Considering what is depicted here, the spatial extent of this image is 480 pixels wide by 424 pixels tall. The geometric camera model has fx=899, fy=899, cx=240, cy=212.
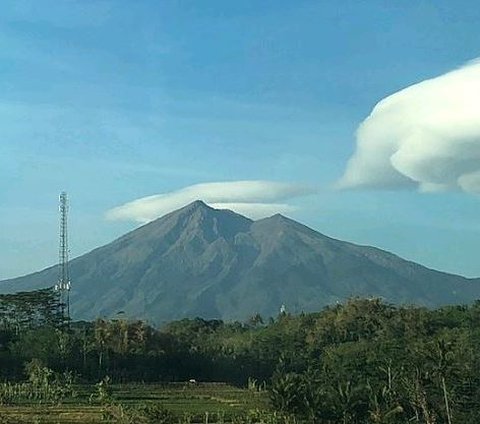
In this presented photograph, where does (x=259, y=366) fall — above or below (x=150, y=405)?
above

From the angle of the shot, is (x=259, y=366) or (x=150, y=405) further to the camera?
(x=259, y=366)

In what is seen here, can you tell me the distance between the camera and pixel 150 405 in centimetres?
4125

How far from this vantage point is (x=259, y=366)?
2704 inches

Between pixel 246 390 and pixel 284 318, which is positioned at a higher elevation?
pixel 284 318

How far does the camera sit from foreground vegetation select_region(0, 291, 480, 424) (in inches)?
1559

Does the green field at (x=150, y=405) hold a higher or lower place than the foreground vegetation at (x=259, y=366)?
lower

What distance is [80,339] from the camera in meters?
65.5

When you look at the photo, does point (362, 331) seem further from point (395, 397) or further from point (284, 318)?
point (395, 397)

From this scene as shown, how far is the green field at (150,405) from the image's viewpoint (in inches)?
1558

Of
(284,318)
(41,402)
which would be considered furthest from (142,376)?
(284,318)

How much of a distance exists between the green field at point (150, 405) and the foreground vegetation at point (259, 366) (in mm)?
111

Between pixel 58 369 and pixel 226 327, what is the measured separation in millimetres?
33758

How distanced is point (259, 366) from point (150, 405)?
28154mm

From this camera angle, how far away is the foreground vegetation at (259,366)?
39594mm
